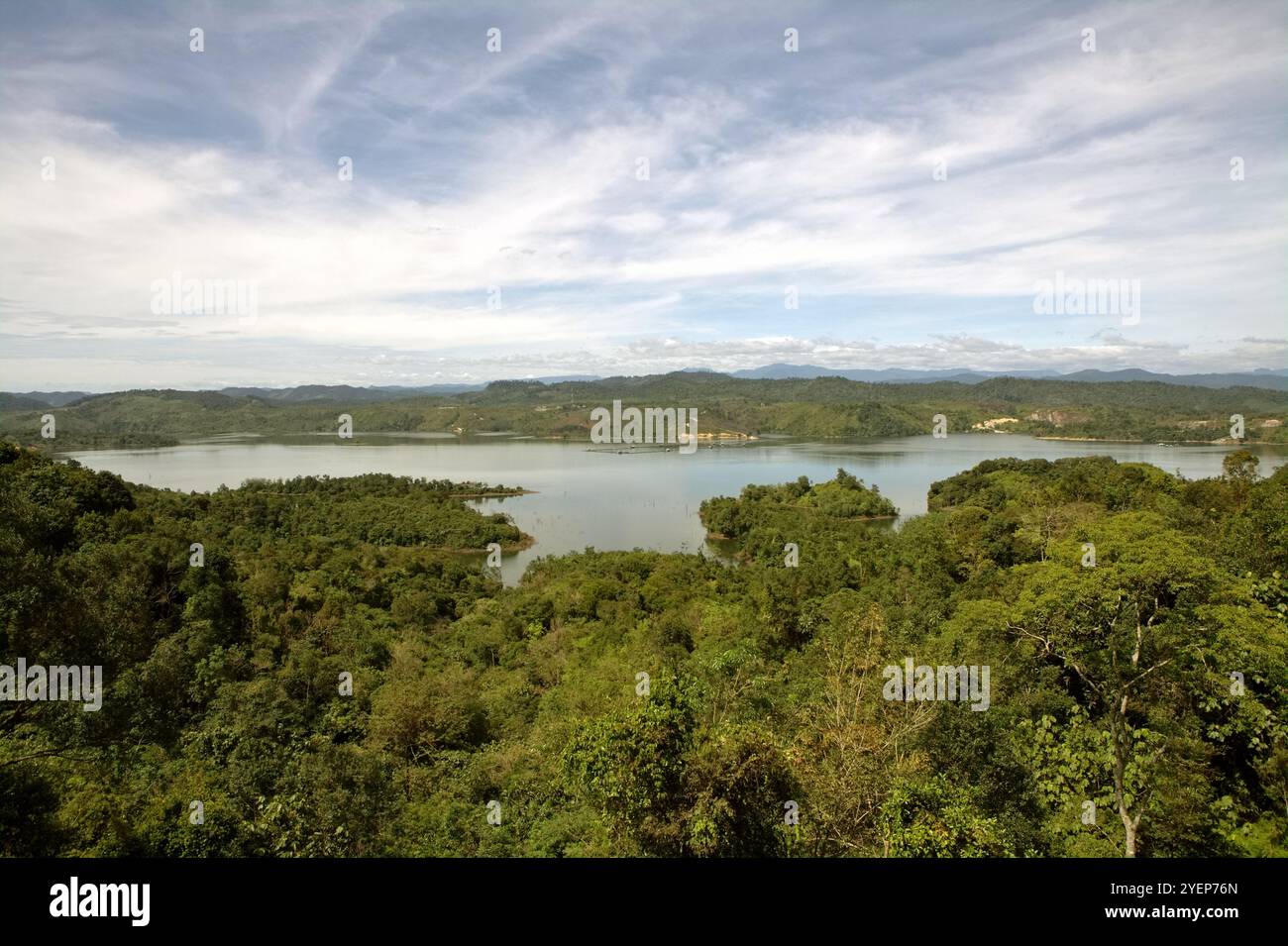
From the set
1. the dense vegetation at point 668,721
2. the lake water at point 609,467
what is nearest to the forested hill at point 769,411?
the lake water at point 609,467

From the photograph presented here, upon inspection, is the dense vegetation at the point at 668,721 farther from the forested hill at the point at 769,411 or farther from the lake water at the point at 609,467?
the forested hill at the point at 769,411

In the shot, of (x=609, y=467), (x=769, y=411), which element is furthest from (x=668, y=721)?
(x=769, y=411)

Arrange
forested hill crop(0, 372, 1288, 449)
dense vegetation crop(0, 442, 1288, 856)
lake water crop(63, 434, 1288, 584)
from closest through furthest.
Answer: dense vegetation crop(0, 442, 1288, 856) → lake water crop(63, 434, 1288, 584) → forested hill crop(0, 372, 1288, 449)

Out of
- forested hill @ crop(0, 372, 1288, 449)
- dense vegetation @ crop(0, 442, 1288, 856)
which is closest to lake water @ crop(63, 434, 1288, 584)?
forested hill @ crop(0, 372, 1288, 449)

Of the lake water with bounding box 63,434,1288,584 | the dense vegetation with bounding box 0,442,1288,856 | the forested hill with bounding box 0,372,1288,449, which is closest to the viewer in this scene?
the dense vegetation with bounding box 0,442,1288,856

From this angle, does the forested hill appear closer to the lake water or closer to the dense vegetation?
the lake water
